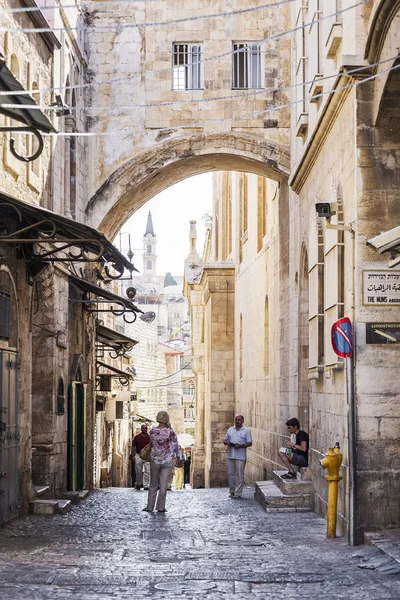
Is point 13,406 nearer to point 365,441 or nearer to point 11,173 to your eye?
point 11,173

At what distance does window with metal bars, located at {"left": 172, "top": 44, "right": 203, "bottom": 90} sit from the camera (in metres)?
21.6

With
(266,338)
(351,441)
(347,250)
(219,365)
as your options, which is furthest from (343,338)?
(219,365)

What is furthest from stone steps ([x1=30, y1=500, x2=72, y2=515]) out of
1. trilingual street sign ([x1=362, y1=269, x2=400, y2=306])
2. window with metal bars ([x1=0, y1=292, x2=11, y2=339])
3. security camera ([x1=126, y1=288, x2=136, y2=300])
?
security camera ([x1=126, y1=288, x2=136, y2=300])

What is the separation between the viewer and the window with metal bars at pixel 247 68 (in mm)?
21641

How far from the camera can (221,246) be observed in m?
39.7

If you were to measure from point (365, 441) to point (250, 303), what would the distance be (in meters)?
17.5

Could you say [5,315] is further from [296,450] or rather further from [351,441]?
[296,450]

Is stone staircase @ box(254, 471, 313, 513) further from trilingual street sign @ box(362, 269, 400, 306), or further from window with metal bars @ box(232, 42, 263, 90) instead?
window with metal bars @ box(232, 42, 263, 90)

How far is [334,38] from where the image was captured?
13.0m

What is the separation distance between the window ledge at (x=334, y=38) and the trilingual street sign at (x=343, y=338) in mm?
3934

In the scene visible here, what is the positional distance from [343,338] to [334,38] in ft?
13.5

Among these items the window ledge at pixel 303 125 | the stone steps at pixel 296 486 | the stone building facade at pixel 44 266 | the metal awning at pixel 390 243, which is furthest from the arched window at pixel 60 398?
the metal awning at pixel 390 243

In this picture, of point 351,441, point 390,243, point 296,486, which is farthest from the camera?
point 296,486

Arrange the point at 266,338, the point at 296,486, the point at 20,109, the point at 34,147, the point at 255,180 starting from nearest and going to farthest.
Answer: the point at 20,109, the point at 34,147, the point at 296,486, the point at 266,338, the point at 255,180
